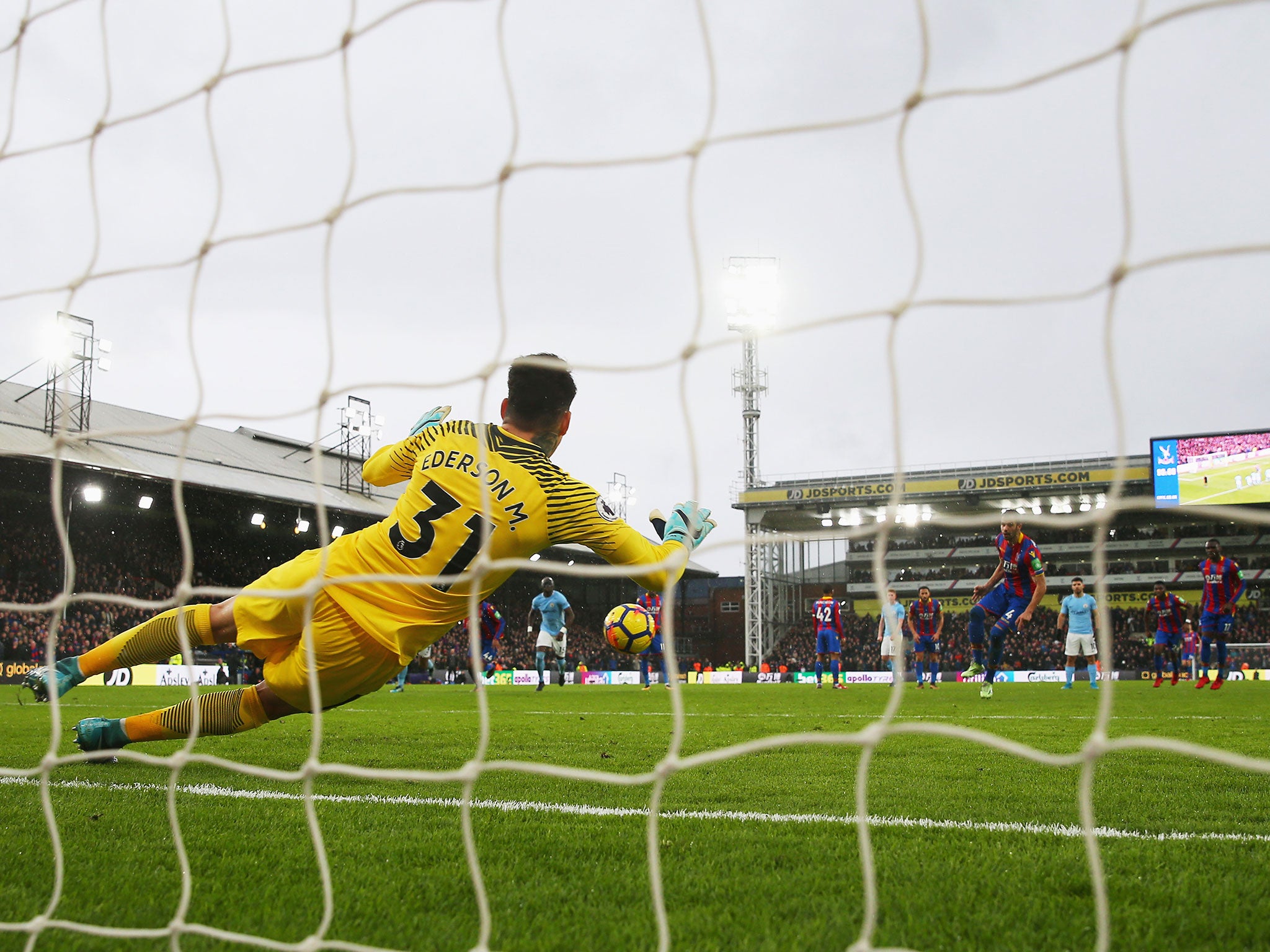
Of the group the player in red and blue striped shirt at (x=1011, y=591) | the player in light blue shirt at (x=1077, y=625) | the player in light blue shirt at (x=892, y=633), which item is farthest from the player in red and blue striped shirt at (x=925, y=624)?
the player in red and blue striped shirt at (x=1011, y=591)

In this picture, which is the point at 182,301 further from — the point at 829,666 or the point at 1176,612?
the point at 829,666

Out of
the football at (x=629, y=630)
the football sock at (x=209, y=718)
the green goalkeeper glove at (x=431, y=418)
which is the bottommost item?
the football sock at (x=209, y=718)

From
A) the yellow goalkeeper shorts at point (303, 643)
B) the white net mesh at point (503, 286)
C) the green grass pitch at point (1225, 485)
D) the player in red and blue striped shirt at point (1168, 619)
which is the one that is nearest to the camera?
the white net mesh at point (503, 286)

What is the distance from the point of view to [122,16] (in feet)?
11.6

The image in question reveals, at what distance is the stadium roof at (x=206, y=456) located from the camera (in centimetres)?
2170

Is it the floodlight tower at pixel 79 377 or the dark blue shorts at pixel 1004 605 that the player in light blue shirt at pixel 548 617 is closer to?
the dark blue shorts at pixel 1004 605

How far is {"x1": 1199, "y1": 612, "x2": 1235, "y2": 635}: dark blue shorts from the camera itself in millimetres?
12930

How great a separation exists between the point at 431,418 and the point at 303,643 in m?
0.91

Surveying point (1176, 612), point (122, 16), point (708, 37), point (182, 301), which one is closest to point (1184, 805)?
point (708, 37)

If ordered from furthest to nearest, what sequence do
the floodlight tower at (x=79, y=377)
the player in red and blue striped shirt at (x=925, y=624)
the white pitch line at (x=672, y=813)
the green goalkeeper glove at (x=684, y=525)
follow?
the floodlight tower at (x=79, y=377) → the player in red and blue striped shirt at (x=925, y=624) → the green goalkeeper glove at (x=684, y=525) → the white pitch line at (x=672, y=813)

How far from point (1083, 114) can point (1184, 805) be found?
2.39m

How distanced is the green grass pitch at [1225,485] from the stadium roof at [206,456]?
22.1m

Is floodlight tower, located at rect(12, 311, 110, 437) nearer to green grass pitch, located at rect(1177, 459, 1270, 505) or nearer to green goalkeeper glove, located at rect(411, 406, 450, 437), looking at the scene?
green goalkeeper glove, located at rect(411, 406, 450, 437)

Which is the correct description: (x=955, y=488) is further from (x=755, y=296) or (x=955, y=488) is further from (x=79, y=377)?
(x=79, y=377)
